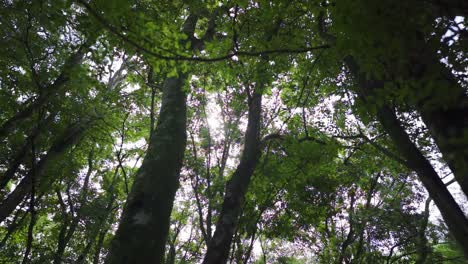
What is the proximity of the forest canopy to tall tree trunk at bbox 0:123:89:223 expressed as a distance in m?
0.04

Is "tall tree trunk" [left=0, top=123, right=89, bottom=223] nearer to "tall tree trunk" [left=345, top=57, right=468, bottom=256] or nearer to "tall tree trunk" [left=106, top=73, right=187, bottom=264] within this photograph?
"tall tree trunk" [left=106, top=73, right=187, bottom=264]

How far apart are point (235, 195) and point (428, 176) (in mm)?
3149

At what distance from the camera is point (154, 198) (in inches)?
112

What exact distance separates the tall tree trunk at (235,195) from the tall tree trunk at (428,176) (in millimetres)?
A: 2146

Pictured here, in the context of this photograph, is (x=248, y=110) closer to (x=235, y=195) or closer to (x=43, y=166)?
(x=235, y=195)

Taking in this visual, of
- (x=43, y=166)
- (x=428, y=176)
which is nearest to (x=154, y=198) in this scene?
(x=428, y=176)

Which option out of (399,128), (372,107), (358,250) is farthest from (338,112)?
(372,107)

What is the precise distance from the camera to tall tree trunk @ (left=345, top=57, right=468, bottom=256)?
1870mm

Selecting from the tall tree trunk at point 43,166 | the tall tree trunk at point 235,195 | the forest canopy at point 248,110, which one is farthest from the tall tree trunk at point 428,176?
the tall tree trunk at point 43,166

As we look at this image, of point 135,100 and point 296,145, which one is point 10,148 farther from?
point 296,145

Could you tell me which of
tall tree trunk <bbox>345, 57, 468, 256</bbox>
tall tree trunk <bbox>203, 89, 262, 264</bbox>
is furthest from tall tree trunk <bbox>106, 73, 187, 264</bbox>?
tall tree trunk <bbox>345, 57, 468, 256</bbox>

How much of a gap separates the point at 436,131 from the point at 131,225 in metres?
2.63

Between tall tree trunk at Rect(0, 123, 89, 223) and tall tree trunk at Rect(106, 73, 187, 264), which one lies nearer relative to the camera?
tall tree trunk at Rect(106, 73, 187, 264)

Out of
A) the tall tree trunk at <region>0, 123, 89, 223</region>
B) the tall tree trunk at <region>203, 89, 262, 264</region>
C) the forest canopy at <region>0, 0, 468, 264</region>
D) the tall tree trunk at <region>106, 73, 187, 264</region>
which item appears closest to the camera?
the forest canopy at <region>0, 0, 468, 264</region>
